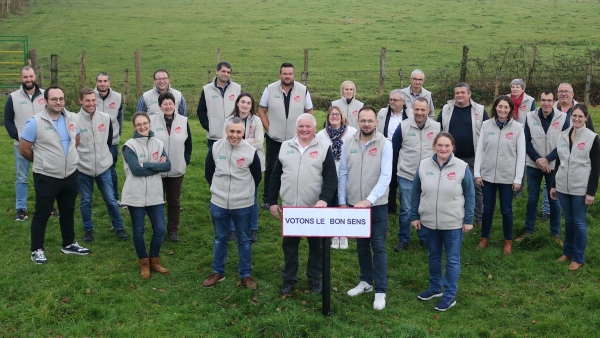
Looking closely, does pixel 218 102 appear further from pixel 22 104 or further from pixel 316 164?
pixel 316 164

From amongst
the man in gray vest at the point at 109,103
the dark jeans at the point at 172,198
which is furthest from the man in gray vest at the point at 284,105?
the man in gray vest at the point at 109,103

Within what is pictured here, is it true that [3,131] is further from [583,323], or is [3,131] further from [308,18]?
[308,18]

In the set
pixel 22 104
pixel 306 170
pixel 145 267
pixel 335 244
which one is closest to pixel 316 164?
pixel 306 170

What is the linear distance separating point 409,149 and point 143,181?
12.3 ft

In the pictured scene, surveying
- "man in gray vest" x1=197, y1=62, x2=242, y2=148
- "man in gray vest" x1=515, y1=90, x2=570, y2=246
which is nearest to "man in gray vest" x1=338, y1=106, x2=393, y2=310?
"man in gray vest" x1=197, y1=62, x2=242, y2=148

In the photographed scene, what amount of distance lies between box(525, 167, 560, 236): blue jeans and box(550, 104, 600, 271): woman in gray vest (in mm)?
846

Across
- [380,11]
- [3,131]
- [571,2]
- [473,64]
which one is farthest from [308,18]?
[3,131]

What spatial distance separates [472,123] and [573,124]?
147 cm

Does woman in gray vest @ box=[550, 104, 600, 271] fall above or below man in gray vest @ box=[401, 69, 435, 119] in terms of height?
below

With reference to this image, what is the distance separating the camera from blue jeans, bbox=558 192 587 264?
8.21 m

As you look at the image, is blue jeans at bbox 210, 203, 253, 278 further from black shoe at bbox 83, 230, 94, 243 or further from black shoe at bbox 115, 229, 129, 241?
black shoe at bbox 83, 230, 94, 243

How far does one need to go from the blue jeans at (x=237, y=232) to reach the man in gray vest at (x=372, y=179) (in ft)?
3.95

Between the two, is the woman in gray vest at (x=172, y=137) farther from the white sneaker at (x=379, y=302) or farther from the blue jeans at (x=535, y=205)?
the blue jeans at (x=535, y=205)

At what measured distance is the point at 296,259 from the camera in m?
7.42
